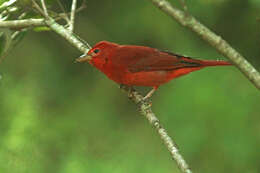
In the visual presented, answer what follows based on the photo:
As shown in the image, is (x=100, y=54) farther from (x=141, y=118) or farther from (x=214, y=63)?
(x=141, y=118)

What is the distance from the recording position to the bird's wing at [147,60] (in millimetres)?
3654

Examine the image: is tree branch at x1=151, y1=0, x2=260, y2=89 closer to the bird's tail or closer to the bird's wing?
the bird's tail

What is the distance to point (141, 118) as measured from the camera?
21.3 feet

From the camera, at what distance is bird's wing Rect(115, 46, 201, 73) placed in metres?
3.65

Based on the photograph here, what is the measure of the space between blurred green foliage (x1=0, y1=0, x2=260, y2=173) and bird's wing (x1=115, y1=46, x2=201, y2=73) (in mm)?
1281

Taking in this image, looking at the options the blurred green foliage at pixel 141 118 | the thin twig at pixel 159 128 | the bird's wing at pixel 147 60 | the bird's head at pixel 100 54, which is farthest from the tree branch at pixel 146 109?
Result: the blurred green foliage at pixel 141 118

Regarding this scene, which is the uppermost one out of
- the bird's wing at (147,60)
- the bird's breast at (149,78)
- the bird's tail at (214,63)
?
the bird's wing at (147,60)

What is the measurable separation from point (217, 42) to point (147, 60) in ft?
6.64

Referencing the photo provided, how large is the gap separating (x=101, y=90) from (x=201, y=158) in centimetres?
218

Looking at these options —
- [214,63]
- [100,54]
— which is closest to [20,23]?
[100,54]

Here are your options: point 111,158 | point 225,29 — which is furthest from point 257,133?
point 111,158

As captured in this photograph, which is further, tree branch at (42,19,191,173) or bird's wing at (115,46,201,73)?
bird's wing at (115,46,201,73)

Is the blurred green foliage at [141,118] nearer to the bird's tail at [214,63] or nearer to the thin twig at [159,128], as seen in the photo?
the bird's tail at [214,63]

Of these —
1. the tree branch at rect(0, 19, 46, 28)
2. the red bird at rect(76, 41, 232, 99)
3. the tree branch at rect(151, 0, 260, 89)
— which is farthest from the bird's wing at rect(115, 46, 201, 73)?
the tree branch at rect(151, 0, 260, 89)
